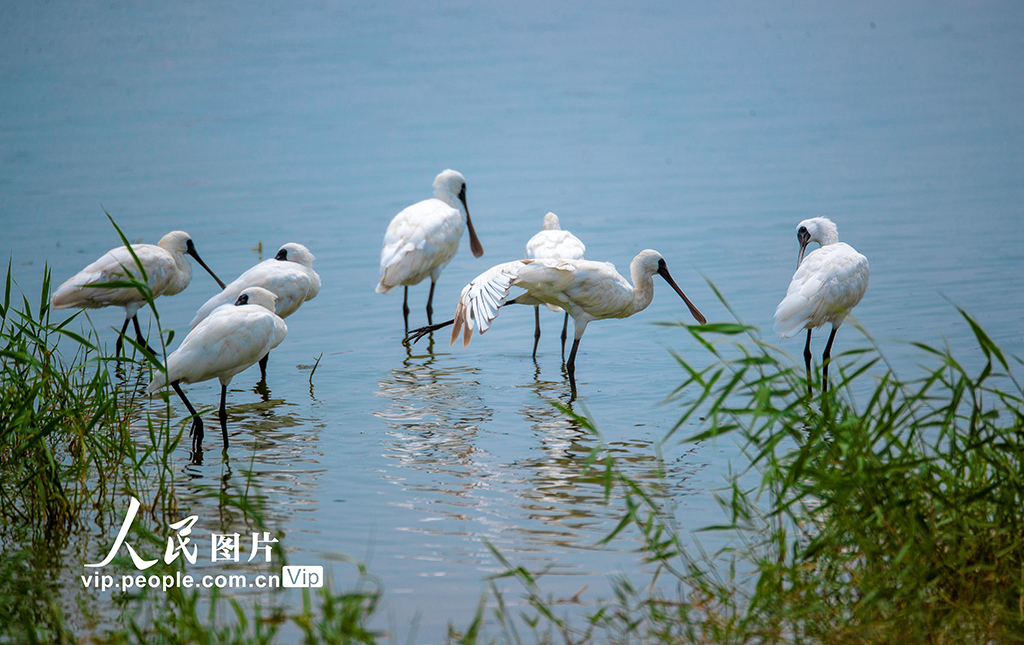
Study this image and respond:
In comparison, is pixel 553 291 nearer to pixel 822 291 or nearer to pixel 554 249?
pixel 554 249

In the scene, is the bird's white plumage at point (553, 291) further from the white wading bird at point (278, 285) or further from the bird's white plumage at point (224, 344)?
the white wading bird at point (278, 285)

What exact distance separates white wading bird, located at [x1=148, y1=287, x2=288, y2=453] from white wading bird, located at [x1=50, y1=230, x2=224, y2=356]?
61.7 inches

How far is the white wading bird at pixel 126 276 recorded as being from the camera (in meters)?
8.38

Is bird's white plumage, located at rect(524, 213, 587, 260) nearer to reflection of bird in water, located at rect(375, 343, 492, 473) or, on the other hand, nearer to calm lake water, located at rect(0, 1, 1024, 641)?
calm lake water, located at rect(0, 1, 1024, 641)

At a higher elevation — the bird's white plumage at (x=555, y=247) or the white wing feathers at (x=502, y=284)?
the bird's white plumage at (x=555, y=247)

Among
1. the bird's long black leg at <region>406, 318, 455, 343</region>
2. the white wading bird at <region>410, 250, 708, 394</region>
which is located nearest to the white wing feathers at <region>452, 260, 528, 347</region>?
the white wading bird at <region>410, 250, 708, 394</region>

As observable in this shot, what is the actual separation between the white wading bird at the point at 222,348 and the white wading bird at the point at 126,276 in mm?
1566

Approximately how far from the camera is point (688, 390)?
7.54 meters

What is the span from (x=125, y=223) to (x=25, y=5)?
853 inches

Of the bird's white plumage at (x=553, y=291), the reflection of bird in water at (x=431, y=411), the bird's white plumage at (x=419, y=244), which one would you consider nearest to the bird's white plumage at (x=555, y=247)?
the bird's white plumage at (x=553, y=291)

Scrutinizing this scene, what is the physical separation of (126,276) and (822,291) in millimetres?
4926

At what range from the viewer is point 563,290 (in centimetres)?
774

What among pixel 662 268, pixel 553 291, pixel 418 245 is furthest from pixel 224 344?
pixel 418 245

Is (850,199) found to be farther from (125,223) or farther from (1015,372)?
(125,223)
